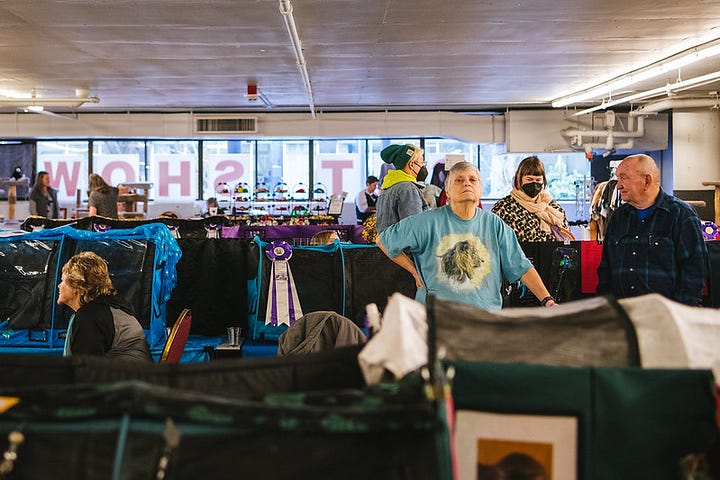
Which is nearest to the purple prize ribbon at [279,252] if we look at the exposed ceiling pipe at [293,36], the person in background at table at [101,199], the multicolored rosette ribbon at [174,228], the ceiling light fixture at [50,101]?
the multicolored rosette ribbon at [174,228]

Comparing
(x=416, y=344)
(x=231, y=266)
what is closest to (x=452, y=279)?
(x=416, y=344)

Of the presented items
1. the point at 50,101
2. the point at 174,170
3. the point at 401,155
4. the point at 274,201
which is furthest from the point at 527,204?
the point at 174,170

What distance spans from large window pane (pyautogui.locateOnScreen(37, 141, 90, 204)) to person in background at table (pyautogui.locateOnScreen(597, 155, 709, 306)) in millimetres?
14540

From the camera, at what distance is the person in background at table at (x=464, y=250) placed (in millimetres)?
2953

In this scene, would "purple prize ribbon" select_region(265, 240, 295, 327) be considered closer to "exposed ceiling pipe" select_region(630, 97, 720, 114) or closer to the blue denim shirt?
the blue denim shirt

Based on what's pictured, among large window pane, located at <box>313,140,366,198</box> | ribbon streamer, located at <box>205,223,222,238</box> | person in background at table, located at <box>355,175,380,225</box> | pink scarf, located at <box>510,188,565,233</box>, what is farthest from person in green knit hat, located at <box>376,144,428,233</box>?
large window pane, located at <box>313,140,366,198</box>

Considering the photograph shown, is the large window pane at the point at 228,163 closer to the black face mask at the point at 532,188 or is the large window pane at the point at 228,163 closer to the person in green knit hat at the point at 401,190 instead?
→ the person in green knit hat at the point at 401,190

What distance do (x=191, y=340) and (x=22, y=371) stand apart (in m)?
4.12

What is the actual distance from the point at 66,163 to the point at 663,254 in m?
15.1

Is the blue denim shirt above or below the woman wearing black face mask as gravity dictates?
below

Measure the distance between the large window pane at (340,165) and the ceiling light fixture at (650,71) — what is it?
440cm

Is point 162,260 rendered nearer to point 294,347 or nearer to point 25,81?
point 294,347

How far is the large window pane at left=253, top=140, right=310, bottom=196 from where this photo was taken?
15.9 meters

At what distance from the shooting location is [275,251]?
511cm
